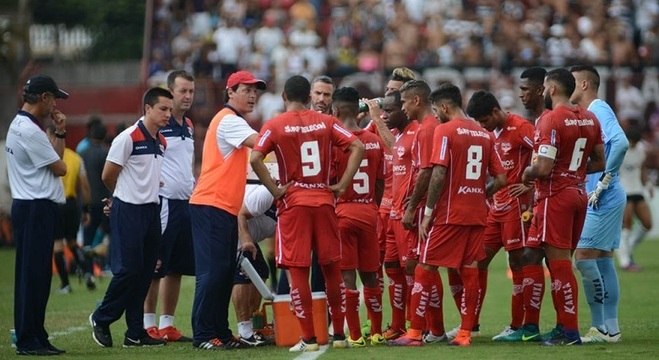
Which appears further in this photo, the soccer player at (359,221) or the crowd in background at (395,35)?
the crowd in background at (395,35)

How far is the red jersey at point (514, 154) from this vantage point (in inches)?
549

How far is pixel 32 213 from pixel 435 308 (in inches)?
150

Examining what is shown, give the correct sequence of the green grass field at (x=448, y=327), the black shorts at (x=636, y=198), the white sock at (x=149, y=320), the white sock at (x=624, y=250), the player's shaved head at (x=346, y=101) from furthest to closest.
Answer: the black shorts at (x=636, y=198) < the white sock at (x=624, y=250) < the white sock at (x=149, y=320) < the player's shaved head at (x=346, y=101) < the green grass field at (x=448, y=327)

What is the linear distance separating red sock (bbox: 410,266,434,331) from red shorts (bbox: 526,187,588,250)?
43.8 inches

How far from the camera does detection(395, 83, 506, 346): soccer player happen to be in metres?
13.1

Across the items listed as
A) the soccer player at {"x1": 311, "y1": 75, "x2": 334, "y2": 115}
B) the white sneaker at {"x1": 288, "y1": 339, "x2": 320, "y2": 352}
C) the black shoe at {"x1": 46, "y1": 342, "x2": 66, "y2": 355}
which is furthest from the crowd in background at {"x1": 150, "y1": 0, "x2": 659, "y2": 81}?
the black shoe at {"x1": 46, "y1": 342, "x2": 66, "y2": 355}

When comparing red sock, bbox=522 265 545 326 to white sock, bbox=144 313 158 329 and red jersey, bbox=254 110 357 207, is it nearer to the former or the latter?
red jersey, bbox=254 110 357 207

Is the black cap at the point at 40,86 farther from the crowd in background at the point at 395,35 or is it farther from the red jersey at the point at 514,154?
the crowd in background at the point at 395,35

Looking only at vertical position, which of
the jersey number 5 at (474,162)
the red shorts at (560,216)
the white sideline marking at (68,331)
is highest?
the jersey number 5 at (474,162)

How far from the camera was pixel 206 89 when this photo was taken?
3114cm

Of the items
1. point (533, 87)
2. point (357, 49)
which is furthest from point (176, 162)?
point (357, 49)

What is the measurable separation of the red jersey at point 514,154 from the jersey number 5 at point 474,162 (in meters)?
0.79

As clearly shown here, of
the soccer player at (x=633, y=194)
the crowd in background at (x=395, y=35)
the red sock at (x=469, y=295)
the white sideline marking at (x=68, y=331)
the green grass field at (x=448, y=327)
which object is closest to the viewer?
the green grass field at (x=448, y=327)

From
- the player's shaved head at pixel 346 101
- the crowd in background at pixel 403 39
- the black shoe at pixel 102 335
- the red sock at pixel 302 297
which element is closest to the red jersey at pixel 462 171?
the player's shaved head at pixel 346 101
